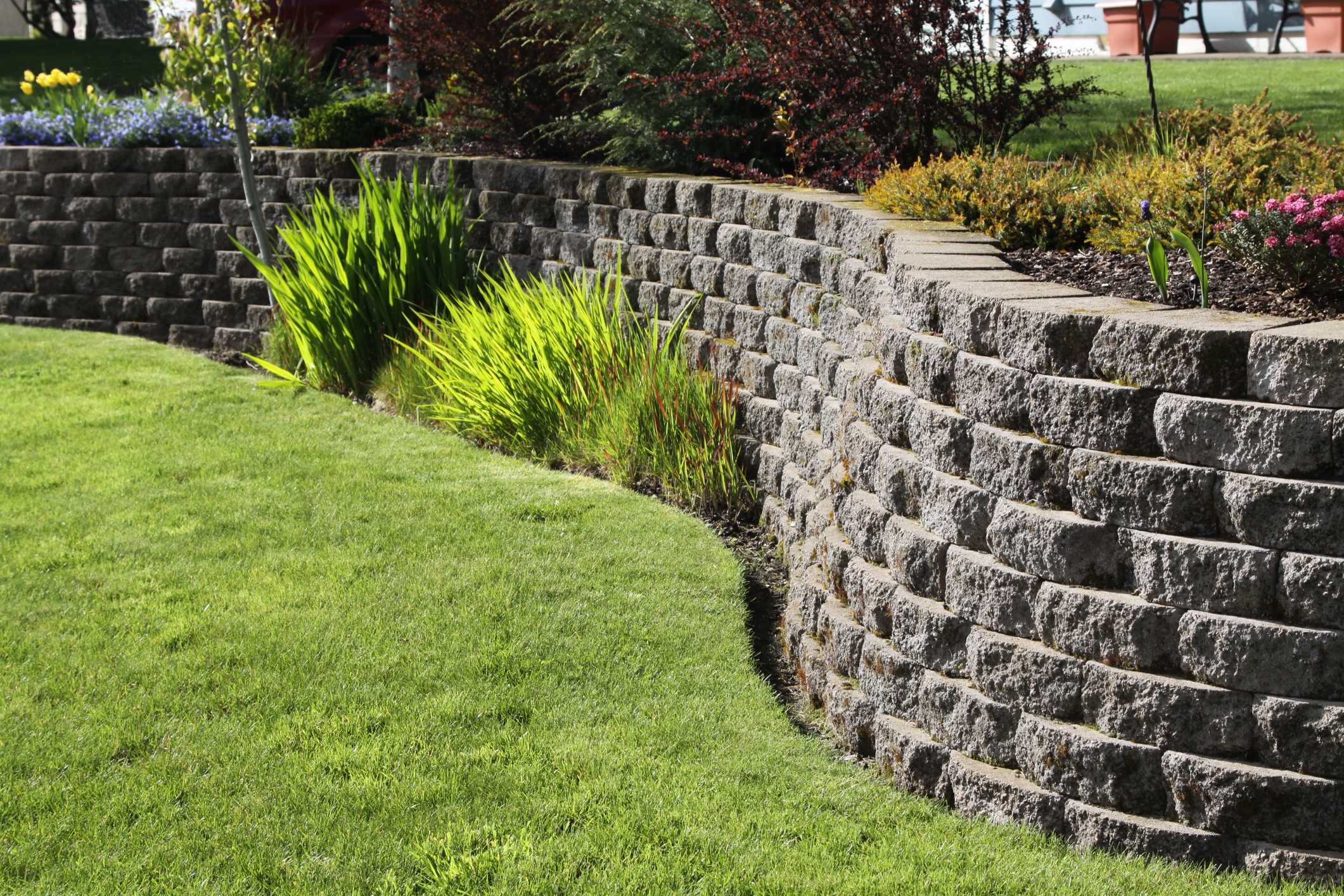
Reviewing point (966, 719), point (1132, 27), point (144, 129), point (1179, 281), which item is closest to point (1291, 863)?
point (966, 719)

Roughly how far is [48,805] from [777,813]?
6.26ft

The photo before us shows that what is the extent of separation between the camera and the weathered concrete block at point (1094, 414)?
116 inches

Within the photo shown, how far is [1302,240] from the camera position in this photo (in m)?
3.53

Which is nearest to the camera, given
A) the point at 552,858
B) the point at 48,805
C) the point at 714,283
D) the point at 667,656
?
the point at 552,858

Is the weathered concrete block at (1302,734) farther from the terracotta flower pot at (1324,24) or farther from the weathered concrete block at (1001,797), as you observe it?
the terracotta flower pot at (1324,24)

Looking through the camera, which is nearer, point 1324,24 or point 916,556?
point 916,556

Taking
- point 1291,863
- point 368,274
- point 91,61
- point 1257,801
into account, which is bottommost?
point 1291,863

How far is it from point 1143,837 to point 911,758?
0.66 m

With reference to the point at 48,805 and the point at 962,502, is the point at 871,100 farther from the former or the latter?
the point at 48,805

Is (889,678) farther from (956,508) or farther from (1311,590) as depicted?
(1311,590)

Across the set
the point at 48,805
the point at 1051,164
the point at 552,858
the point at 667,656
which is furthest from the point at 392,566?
the point at 1051,164

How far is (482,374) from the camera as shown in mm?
6473

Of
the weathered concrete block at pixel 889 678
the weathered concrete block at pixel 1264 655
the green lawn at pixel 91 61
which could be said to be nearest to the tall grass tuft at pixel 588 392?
the weathered concrete block at pixel 889 678

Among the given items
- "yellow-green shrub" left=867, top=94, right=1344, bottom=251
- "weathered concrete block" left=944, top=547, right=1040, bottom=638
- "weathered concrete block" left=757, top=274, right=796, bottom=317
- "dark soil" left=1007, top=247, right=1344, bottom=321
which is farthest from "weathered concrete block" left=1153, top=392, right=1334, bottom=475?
"weathered concrete block" left=757, top=274, right=796, bottom=317
